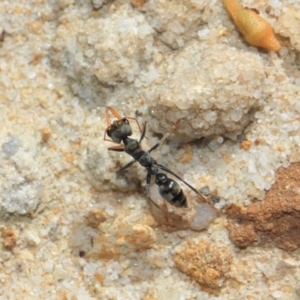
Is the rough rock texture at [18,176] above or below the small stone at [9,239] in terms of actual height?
above

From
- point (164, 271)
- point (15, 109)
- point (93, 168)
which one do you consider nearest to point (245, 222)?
point (164, 271)

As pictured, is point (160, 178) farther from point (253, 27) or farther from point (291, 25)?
point (291, 25)

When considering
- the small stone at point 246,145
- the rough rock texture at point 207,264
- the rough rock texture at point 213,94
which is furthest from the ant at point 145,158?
the small stone at point 246,145

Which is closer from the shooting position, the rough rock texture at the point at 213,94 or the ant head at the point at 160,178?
the rough rock texture at the point at 213,94

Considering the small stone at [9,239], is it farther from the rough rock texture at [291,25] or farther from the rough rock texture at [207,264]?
the rough rock texture at [291,25]

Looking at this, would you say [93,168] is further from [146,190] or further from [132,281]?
[132,281]

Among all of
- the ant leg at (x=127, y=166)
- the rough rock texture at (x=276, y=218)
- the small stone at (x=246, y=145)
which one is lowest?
the ant leg at (x=127, y=166)

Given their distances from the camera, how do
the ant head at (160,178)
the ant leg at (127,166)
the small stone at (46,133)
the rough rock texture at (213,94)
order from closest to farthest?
the rough rock texture at (213,94) → the ant head at (160,178) → the ant leg at (127,166) → the small stone at (46,133)
